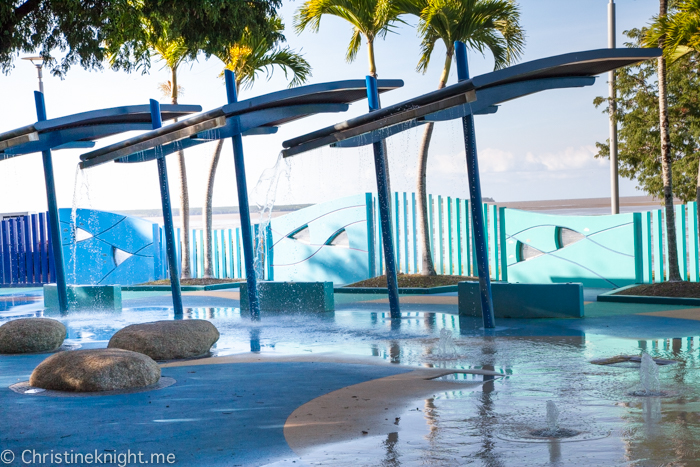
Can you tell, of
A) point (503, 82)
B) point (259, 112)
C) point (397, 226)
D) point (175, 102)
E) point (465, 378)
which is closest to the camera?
point (465, 378)

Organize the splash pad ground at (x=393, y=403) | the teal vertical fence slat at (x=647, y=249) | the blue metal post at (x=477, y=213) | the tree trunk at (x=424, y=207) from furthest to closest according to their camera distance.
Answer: the tree trunk at (x=424, y=207), the teal vertical fence slat at (x=647, y=249), the blue metal post at (x=477, y=213), the splash pad ground at (x=393, y=403)

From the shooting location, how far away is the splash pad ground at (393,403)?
4945 mm

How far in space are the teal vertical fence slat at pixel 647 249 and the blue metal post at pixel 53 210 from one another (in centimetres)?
1248

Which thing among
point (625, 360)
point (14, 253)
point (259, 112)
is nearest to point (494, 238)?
point (259, 112)

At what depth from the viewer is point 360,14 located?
58.6ft

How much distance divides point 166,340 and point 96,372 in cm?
197

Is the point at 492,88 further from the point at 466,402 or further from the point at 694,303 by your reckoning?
the point at 694,303

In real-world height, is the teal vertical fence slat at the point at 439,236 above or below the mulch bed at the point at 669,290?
above

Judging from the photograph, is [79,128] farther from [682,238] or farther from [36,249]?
[682,238]

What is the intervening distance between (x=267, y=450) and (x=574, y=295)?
8055 mm

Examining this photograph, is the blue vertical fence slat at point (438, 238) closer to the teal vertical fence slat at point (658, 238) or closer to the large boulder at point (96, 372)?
the teal vertical fence slat at point (658, 238)

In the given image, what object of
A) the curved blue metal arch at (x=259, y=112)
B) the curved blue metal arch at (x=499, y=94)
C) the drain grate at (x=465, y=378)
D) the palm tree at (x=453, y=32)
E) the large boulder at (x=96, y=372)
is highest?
the palm tree at (x=453, y=32)

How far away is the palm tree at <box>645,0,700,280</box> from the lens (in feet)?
43.9

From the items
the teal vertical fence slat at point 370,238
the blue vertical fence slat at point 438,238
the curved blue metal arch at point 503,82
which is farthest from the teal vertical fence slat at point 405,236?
the curved blue metal arch at point 503,82
